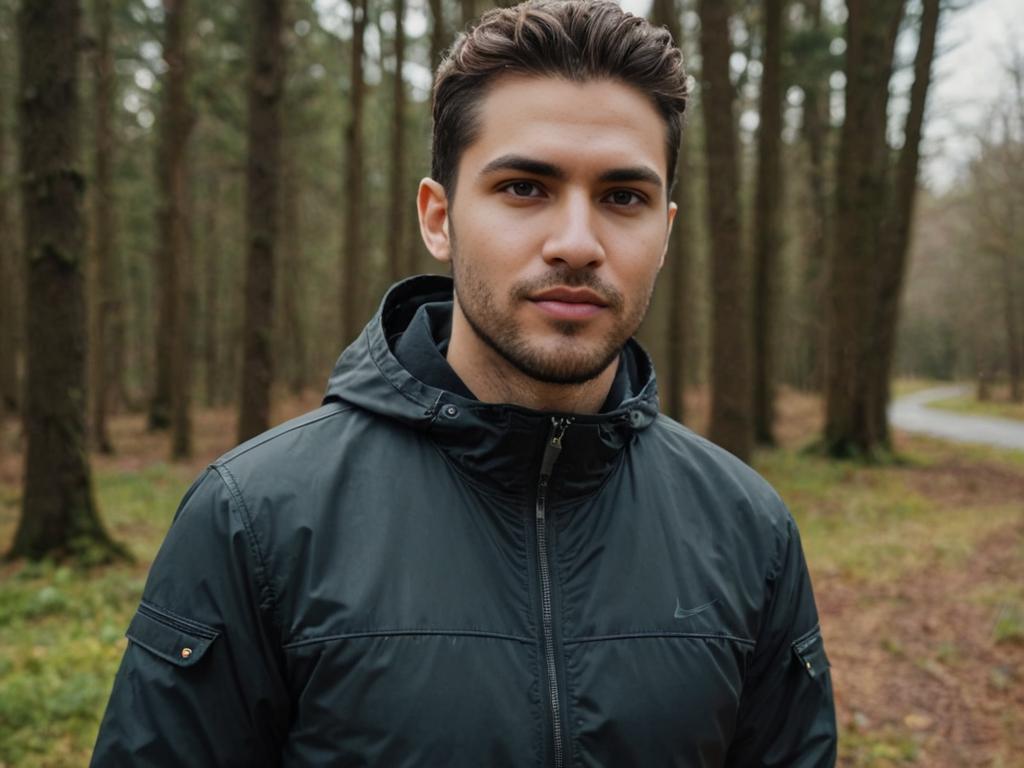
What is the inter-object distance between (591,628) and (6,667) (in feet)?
16.9

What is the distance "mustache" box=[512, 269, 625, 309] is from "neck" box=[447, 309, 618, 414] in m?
0.18

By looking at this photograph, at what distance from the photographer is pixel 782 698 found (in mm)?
2078

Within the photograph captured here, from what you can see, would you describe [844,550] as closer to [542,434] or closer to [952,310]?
[542,434]

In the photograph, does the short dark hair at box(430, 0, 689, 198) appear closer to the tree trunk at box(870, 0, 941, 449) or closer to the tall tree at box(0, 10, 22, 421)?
the tree trunk at box(870, 0, 941, 449)

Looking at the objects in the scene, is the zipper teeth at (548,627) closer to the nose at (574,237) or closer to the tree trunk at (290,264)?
the nose at (574,237)

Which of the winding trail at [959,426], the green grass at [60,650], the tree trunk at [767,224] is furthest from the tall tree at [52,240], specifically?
the winding trail at [959,426]

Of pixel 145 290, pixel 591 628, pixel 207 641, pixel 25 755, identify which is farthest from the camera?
pixel 145 290

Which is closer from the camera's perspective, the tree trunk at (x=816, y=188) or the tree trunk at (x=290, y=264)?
the tree trunk at (x=816, y=188)

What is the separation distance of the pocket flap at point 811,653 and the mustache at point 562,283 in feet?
3.23

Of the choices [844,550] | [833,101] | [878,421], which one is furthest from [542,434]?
[833,101]

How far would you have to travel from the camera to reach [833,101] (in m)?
20.0

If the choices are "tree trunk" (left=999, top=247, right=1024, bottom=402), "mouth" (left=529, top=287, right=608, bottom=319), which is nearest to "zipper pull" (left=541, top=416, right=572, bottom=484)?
"mouth" (left=529, top=287, right=608, bottom=319)

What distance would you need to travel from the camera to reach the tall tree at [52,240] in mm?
7391

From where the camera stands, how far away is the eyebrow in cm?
196
